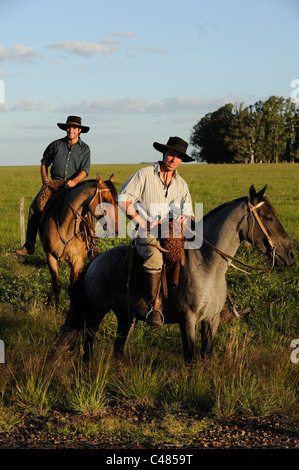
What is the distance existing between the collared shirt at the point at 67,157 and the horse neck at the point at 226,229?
4591 mm

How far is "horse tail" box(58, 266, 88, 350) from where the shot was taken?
5.99m

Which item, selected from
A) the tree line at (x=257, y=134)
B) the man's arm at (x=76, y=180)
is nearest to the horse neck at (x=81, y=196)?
the man's arm at (x=76, y=180)

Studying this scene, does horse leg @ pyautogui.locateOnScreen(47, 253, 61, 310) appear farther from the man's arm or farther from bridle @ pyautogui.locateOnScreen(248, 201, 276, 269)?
bridle @ pyautogui.locateOnScreen(248, 201, 276, 269)

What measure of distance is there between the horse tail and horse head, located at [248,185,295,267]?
2030mm

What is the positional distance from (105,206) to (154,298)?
3.07 meters

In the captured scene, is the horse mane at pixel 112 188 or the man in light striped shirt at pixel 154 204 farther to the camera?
the horse mane at pixel 112 188

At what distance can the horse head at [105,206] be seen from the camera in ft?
26.7

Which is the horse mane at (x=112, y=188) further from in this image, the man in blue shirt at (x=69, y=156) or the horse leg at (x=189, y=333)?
the horse leg at (x=189, y=333)

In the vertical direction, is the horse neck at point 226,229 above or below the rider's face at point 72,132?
below

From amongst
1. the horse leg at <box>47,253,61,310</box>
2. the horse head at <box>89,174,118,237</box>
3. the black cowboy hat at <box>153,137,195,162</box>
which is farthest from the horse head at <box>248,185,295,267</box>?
the horse leg at <box>47,253,61,310</box>

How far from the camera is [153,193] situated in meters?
5.42

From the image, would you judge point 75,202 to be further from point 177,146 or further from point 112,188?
point 177,146

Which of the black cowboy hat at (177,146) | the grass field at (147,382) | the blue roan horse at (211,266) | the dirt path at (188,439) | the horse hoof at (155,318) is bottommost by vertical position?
the dirt path at (188,439)

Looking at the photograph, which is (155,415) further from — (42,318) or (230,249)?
(42,318)
